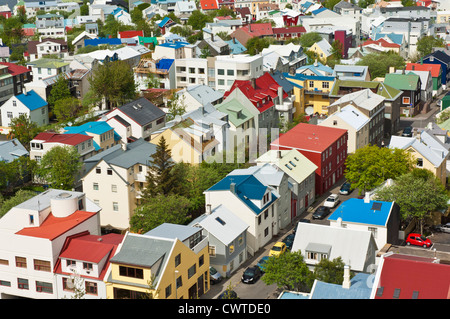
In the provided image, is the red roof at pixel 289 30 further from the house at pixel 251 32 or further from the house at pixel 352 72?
the house at pixel 352 72

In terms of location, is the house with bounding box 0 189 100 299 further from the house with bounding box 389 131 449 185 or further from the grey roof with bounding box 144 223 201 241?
the house with bounding box 389 131 449 185

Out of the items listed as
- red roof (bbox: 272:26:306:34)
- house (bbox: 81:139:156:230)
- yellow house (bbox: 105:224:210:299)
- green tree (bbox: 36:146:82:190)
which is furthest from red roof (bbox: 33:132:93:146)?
red roof (bbox: 272:26:306:34)

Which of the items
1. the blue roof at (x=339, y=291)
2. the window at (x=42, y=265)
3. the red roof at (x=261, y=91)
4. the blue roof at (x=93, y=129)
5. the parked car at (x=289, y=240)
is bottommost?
the parked car at (x=289, y=240)

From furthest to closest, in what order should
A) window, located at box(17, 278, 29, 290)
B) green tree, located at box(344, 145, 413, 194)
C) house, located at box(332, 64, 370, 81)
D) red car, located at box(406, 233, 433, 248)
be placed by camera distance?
house, located at box(332, 64, 370, 81) < green tree, located at box(344, 145, 413, 194) < red car, located at box(406, 233, 433, 248) < window, located at box(17, 278, 29, 290)

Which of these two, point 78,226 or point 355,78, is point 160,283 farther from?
point 355,78

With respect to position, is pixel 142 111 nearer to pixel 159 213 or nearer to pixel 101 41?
pixel 159 213

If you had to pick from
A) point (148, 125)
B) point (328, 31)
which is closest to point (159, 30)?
point (328, 31)

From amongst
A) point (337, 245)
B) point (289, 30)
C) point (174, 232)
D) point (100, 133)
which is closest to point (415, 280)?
point (337, 245)

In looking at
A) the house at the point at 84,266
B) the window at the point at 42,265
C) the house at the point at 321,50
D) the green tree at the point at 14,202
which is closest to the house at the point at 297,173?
the house at the point at 84,266
